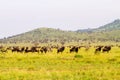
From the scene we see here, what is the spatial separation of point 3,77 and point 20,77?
93 cm

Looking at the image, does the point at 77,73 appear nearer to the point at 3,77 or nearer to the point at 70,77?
the point at 70,77

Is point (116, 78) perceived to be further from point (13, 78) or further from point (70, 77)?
point (13, 78)

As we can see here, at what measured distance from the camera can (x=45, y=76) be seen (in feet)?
67.4

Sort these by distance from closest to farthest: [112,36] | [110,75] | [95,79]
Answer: [95,79]
[110,75]
[112,36]

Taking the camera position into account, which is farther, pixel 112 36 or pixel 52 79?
pixel 112 36

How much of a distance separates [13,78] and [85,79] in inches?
153

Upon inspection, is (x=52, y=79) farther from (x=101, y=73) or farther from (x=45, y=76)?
(x=101, y=73)

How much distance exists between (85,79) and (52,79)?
5.65 feet

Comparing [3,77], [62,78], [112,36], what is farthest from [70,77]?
[112,36]

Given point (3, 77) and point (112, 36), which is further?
point (112, 36)

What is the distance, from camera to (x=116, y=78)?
19.7 metres

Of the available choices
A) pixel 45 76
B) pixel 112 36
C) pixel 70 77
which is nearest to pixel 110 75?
pixel 70 77

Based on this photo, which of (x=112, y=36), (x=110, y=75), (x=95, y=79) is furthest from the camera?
(x=112, y=36)

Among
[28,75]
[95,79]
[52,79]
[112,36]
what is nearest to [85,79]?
[95,79]
